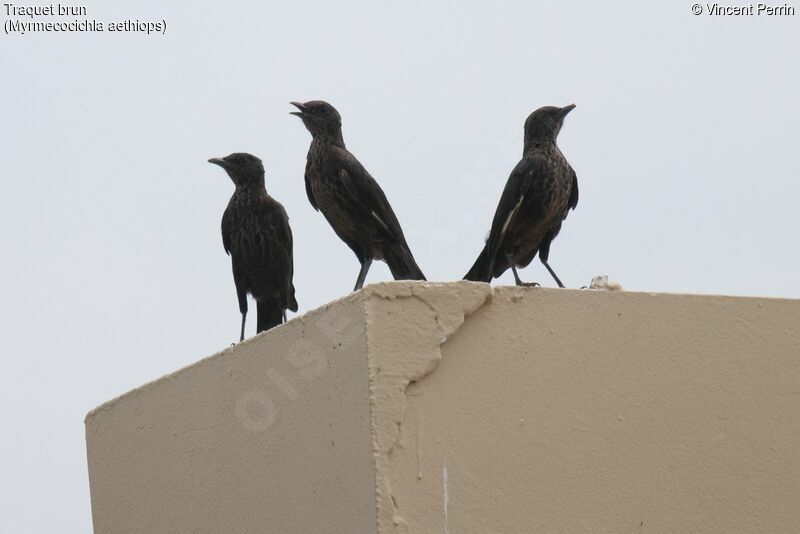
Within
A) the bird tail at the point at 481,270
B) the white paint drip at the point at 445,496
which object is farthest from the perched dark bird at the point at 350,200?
the white paint drip at the point at 445,496

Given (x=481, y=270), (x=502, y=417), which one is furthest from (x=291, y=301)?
(x=502, y=417)

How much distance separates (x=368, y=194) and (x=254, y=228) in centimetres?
104

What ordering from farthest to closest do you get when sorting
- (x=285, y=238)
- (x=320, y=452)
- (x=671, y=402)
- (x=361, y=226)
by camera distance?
(x=285, y=238)
(x=361, y=226)
(x=671, y=402)
(x=320, y=452)

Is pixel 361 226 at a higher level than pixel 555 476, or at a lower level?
higher

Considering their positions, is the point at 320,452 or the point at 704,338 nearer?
the point at 320,452

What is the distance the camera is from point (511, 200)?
298 inches

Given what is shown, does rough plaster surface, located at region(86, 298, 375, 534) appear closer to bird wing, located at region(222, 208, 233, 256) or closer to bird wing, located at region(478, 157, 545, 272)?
bird wing, located at region(478, 157, 545, 272)

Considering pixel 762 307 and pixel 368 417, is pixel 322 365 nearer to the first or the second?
pixel 368 417

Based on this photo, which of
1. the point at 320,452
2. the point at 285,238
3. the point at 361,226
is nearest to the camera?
the point at 320,452

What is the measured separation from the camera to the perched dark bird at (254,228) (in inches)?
356

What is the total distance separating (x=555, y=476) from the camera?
4688 mm

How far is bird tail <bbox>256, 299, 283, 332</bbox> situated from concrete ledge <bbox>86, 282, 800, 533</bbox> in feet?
12.6

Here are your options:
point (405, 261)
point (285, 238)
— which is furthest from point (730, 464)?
point (285, 238)

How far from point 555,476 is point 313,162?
434cm
